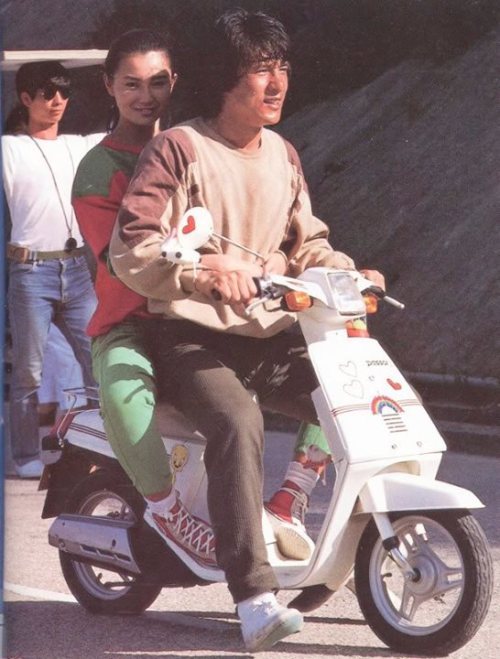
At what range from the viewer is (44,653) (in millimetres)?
4918

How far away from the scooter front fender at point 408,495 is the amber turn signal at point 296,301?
1.63ft

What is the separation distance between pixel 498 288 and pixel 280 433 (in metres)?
2.00

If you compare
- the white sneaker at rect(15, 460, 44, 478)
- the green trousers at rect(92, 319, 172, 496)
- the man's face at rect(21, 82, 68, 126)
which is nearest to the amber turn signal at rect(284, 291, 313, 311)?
the green trousers at rect(92, 319, 172, 496)

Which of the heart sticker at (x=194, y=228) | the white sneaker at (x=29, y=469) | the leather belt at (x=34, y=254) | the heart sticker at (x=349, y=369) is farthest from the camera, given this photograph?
the white sneaker at (x=29, y=469)

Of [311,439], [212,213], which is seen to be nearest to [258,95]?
[212,213]

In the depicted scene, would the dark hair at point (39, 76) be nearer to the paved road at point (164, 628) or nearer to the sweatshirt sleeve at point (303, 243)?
the paved road at point (164, 628)

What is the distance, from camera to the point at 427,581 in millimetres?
4602

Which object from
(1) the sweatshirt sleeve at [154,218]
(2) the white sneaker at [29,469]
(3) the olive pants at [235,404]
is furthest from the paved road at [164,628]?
(2) the white sneaker at [29,469]

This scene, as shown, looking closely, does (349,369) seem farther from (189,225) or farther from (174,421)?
(189,225)

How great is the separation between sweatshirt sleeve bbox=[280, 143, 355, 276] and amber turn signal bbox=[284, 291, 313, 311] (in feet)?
1.42

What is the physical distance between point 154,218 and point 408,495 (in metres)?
1.01

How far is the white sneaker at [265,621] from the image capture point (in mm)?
4418

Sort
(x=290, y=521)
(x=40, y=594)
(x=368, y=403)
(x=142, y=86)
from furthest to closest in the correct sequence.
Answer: (x=40, y=594), (x=142, y=86), (x=290, y=521), (x=368, y=403)

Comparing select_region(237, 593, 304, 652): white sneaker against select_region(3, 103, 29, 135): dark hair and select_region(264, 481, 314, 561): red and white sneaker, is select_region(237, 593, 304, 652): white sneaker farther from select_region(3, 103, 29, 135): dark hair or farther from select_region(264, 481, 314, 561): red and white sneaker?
select_region(3, 103, 29, 135): dark hair
